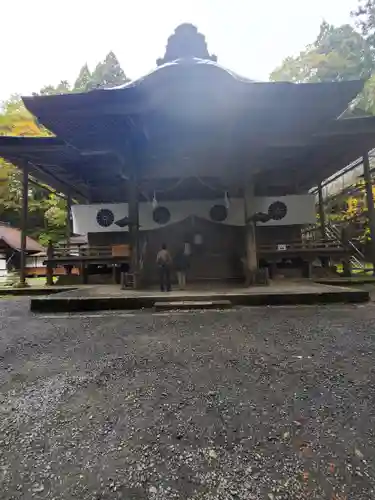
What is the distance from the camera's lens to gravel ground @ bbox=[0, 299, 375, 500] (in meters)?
1.37

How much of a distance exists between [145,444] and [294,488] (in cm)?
75

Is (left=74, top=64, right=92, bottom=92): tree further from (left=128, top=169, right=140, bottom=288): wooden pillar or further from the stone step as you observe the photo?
the stone step

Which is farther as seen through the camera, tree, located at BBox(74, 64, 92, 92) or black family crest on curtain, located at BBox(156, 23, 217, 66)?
tree, located at BBox(74, 64, 92, 92)

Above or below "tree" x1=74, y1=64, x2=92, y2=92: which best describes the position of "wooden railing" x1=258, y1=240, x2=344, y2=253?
below

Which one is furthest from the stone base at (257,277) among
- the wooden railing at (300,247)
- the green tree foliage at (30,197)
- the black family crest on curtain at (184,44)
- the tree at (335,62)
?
the tree at (335,62)

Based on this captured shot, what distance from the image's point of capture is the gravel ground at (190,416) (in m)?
1.37

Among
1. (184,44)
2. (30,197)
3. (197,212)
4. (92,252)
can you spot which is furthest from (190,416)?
(30,197)

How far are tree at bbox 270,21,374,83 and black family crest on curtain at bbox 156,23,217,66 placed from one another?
17653mm

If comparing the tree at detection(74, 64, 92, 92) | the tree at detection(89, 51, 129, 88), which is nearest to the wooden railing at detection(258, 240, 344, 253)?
the tree at detection(74, 64, 92, 92)

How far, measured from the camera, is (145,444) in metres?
1.63

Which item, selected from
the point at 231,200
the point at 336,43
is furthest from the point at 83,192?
the point at 336,43

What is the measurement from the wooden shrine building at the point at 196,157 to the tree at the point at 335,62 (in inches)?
666

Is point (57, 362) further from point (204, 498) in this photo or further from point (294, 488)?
point (294, 488)

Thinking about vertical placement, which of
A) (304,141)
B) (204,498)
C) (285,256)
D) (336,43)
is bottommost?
(204,498)
